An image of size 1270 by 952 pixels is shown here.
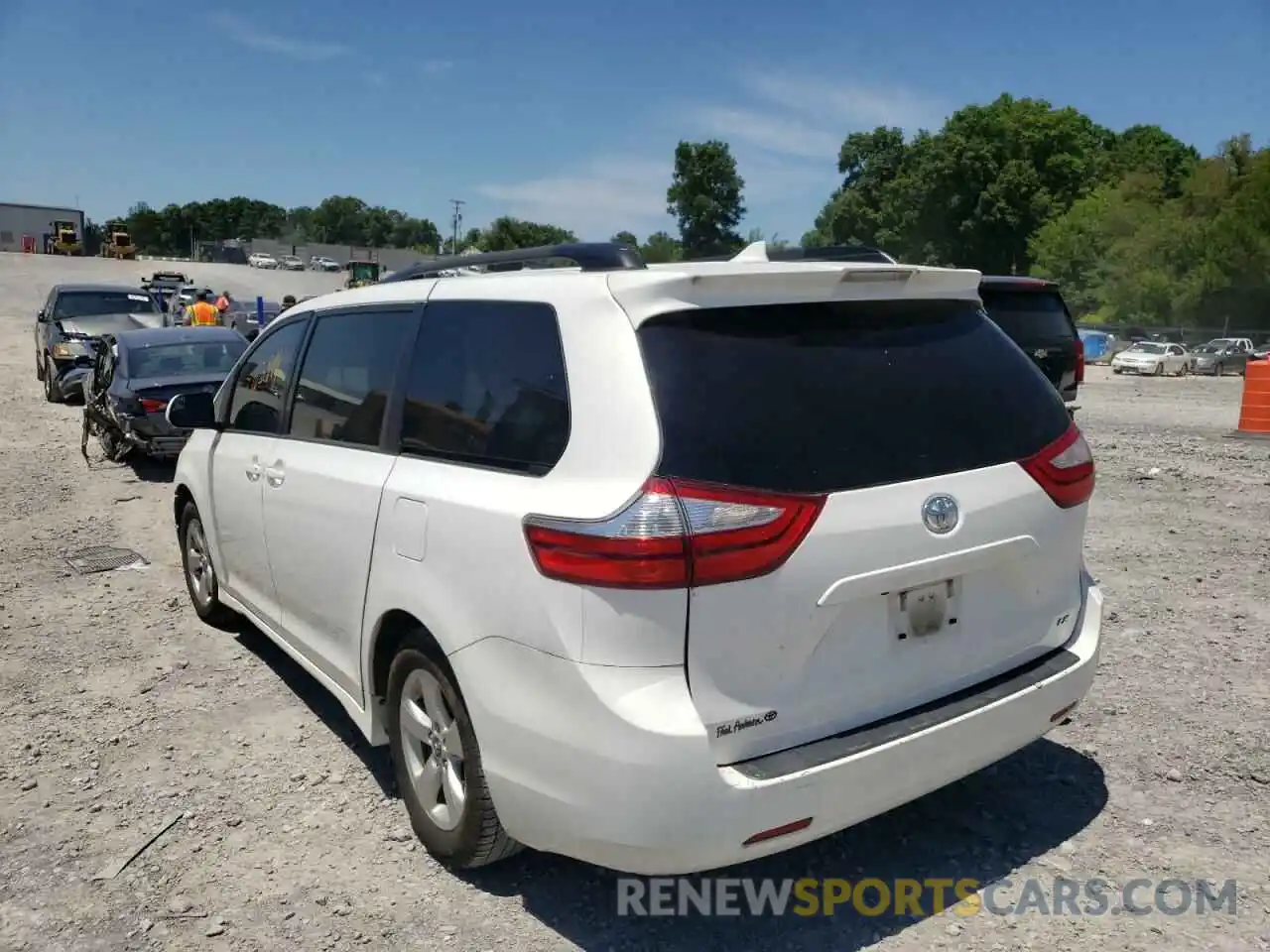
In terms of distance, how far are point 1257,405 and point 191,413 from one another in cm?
1388

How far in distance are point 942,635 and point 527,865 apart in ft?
5.04

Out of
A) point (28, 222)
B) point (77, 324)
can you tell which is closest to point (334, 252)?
point (28, 222)

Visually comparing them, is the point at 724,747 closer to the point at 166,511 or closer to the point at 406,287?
the point at 406,287

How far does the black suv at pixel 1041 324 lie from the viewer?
11.2 meters

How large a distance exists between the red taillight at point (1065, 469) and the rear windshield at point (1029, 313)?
841 centimetres

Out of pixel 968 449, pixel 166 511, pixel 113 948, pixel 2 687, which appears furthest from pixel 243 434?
pixel 166 511

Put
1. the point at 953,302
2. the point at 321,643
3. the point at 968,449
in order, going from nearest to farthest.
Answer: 1. the point at 968,449
2. the point at 953,302
3. the point at 321,643

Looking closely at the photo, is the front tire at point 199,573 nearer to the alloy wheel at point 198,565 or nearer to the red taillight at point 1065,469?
the alloy wheel at point 198,565

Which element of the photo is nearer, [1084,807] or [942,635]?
[942,635]

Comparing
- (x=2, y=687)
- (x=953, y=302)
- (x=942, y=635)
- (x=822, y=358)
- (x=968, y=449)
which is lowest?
(x=2, y=687)

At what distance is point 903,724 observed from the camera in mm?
2734

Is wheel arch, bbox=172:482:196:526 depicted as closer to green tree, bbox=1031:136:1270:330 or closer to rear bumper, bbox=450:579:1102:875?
rear bumper, bbox=450:579:1102:875

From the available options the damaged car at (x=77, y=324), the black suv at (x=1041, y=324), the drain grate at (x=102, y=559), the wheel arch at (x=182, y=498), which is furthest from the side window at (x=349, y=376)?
the damaged car at (x=77, y=324)

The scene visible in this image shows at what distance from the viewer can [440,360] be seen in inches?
129
